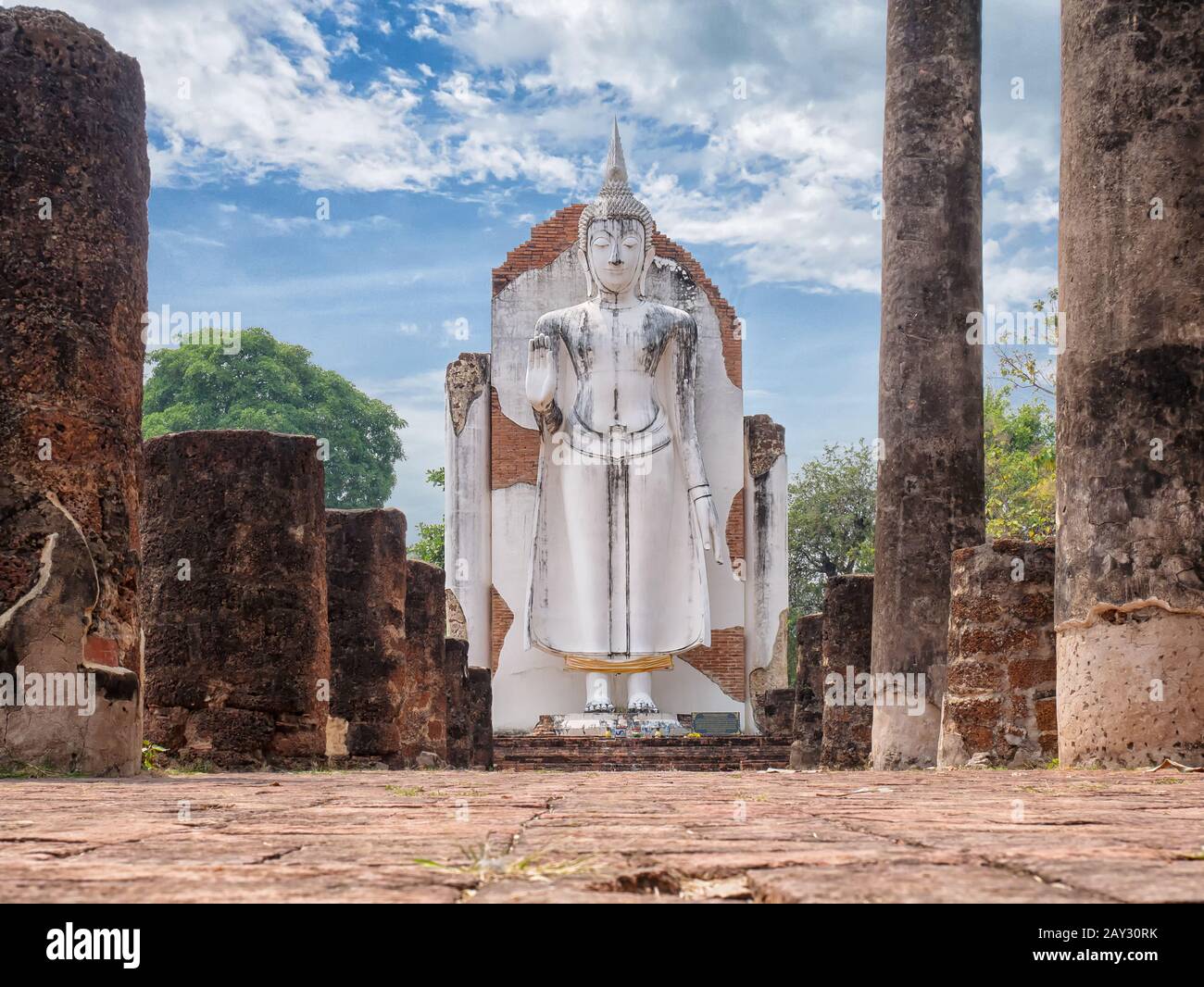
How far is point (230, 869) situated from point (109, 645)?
5.04 m

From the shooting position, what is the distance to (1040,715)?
8695mm

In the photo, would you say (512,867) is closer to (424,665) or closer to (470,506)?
(424,665)

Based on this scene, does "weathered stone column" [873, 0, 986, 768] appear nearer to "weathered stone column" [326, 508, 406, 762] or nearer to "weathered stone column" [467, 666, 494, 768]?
"weathered stone column" [326, 508, 406, 762]

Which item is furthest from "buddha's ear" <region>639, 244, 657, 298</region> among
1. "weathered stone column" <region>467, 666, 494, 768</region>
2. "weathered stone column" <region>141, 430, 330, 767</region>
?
"weathered stone column" <region>141, 430, 330, 767</region>

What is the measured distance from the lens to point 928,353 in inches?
424

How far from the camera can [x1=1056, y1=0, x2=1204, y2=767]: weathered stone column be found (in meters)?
6.97

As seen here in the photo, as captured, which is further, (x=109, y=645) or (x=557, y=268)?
(x=557, y=268)

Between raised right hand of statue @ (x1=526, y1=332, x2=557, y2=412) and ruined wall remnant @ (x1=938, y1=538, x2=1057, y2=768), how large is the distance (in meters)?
11.6

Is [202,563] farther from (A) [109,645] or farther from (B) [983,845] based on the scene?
(B) [983,845]

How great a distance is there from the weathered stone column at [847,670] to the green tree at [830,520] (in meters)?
21.5

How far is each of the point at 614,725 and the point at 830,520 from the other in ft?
54.5
